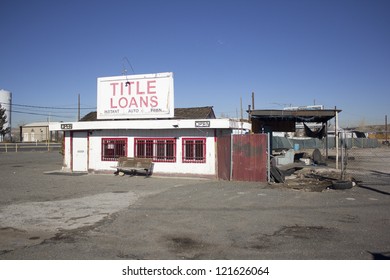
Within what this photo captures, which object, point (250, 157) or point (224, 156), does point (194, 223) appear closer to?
point (250, 157)

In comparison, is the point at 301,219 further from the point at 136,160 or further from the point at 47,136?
the point at 47,136

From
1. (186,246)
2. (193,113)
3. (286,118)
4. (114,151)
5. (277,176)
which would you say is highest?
(193,113)

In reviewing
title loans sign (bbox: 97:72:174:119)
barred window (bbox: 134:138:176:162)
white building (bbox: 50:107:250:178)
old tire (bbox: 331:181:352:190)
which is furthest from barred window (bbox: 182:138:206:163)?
old tire (bbox: 331:181:352:190)

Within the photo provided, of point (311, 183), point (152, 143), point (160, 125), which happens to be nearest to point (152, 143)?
point (152, 143)

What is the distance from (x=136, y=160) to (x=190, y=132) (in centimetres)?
319

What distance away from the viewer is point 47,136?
84188 mm

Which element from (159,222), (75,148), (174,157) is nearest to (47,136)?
(75,148)

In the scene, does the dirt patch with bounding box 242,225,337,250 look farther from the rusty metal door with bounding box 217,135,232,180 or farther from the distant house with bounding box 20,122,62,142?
the distant house with bounding box 20,122,62,142

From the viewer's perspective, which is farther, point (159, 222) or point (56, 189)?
point (56, 189)

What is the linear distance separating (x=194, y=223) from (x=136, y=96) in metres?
12.1

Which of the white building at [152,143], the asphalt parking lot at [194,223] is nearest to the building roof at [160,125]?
the white building at [152,143]

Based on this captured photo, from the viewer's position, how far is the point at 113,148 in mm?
19453

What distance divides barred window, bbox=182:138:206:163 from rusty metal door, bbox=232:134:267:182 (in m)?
1.95
